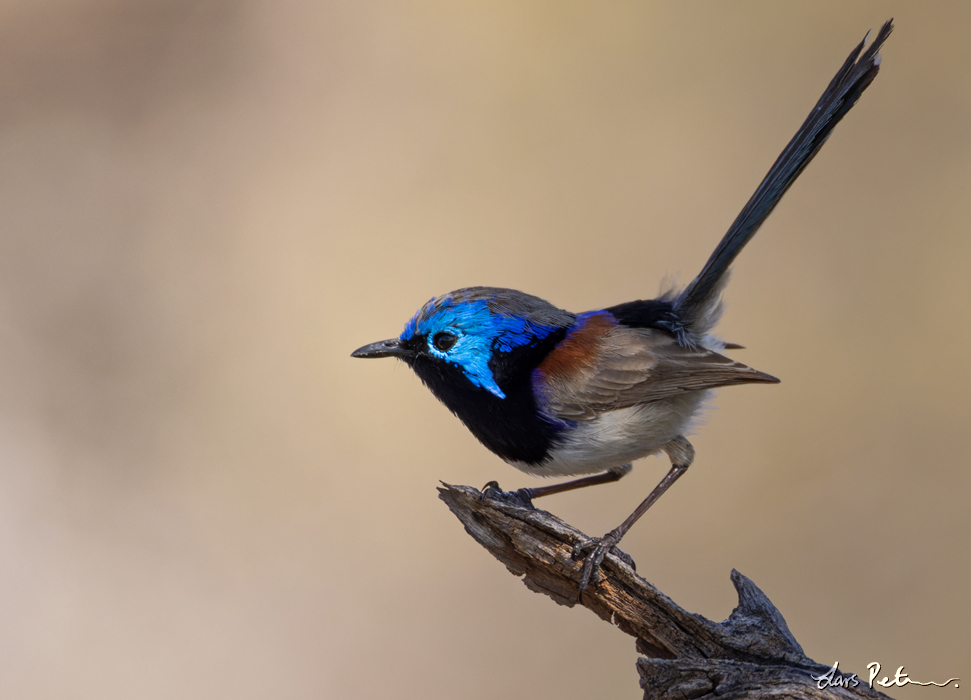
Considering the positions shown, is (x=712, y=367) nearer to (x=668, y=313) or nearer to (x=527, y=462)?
(x=668, y=313)

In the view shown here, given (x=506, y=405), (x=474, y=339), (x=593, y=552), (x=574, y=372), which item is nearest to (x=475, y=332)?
(x=474, y=339)

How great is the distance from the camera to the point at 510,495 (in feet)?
9.68

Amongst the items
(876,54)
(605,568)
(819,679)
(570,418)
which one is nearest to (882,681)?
(819,679)

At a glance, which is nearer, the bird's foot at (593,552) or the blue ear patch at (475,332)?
the bird's foot at (593,552)

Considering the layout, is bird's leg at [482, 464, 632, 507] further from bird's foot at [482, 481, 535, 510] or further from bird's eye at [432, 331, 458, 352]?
bird's eye at [432, 331, 458, 352]

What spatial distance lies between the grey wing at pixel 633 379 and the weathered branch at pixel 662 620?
16.1 inches

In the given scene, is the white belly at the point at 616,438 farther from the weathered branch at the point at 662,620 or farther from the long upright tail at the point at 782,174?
the long upright tail at the point at 782,174

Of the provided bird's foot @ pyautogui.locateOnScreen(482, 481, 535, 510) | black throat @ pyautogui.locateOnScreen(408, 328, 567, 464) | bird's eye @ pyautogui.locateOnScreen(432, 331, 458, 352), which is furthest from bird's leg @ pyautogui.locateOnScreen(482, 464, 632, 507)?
bird's eye @ pyautogui.locateOnScreen(432, 331, 458, 352)

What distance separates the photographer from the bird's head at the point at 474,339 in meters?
2.67

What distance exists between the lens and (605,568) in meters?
2.57

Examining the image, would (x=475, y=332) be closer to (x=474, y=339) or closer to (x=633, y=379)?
(x=474, y=339)

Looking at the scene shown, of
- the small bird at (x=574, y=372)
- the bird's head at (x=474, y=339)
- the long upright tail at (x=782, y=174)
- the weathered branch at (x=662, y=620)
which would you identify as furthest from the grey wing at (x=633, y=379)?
the weathered branch at (x=662, y=620)

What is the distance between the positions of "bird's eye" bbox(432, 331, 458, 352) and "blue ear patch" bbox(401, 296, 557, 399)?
10mm

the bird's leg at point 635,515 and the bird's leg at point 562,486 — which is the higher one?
the bird's leg at point 562,486
